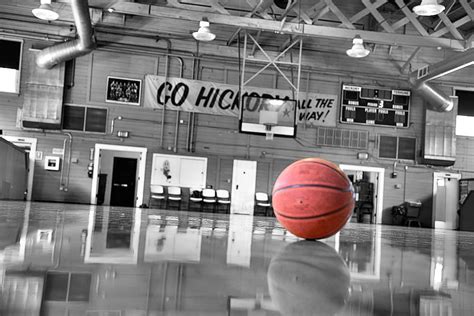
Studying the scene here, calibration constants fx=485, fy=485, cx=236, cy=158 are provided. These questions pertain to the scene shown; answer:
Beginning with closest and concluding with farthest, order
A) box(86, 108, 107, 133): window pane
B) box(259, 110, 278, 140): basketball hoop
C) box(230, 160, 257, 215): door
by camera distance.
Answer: box(259, 110, 278, 140): basketball hoop < box(86, 108, 107, 133): window pane < box(230, 160, 257, 215): door

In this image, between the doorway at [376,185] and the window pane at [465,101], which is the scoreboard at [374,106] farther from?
the window pane at [465,101]

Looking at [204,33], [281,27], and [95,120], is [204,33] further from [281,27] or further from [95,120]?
[95,120]

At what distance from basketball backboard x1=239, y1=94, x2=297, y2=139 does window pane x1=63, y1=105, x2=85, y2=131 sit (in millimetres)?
5677

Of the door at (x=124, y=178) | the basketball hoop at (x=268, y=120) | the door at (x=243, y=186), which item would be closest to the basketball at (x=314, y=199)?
the basketball hoop at (x=268, y=120)

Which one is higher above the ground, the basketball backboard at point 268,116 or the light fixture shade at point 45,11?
the light fixture shade at point 45,11

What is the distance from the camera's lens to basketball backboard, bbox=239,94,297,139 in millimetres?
13914

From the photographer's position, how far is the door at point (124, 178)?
1773 cm

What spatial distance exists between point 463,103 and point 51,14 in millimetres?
14589

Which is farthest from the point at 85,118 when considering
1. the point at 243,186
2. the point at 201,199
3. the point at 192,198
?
the point at 243,186

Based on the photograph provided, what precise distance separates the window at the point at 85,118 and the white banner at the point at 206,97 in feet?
5.07

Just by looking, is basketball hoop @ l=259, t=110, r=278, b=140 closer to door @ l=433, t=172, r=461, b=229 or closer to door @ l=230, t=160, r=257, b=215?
door @ l=230, t=160, r=257, b=215

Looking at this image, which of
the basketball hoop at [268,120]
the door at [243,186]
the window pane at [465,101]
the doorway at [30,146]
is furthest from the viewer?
the window pane at [465,101]

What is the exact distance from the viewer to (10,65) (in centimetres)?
1581

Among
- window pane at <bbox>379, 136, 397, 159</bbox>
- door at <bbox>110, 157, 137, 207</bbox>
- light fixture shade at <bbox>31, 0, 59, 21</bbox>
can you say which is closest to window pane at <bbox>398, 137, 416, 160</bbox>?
window pane at <bbox>379, 136, 397, 159</bbox>
